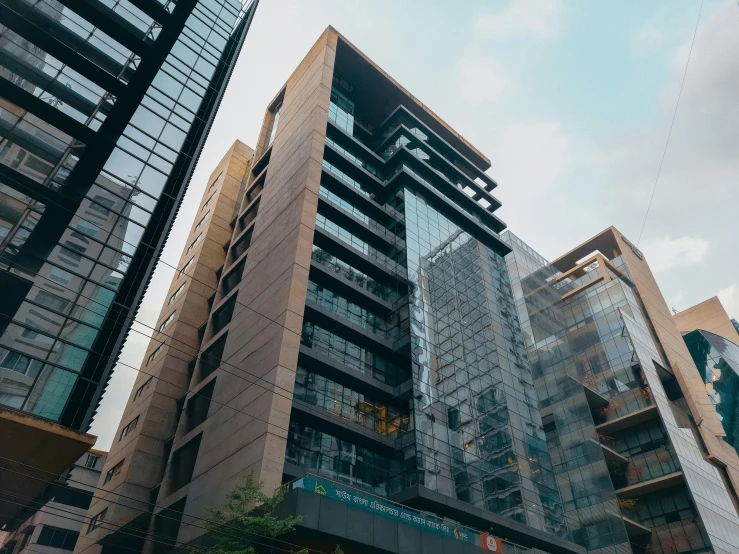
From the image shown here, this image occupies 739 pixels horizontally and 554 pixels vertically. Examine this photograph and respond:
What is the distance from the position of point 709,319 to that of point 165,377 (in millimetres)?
97628

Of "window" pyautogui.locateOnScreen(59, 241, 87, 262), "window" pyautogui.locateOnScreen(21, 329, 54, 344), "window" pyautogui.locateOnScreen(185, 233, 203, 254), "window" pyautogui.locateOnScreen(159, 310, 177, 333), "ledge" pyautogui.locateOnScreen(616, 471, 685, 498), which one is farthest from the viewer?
"window" pyautogui.locateOnScreen(185, 233, 203, 254)

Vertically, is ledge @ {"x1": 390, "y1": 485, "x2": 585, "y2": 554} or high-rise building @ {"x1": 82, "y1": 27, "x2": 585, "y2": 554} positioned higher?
high-rise building @ {"x1": 82, "y1": 27, "x2": 585, "y2": 554}

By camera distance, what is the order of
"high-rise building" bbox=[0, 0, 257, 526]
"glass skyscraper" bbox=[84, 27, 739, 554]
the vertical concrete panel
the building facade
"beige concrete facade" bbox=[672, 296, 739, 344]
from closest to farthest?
"high-rise building" bbox=[0, 0, 257, 526] → the vertical concrete panel → "glass skyscraper" bbox=[84, 27, 739, 554] → the building facade → "beige concrete facade" bbox=[672, 296, 739, 344]

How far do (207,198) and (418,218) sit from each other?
29096 mm

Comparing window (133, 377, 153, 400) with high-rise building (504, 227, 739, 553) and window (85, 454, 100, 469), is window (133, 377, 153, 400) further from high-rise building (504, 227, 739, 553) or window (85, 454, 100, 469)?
high-rise building (504, 227, 739, 553)

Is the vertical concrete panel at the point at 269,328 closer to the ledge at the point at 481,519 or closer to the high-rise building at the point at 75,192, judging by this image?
the high-rise building at the point at 75,192

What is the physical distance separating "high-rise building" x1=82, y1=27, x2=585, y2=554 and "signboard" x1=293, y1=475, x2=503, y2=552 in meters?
0.10

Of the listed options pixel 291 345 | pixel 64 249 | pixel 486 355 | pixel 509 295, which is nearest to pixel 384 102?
pixel 509 295

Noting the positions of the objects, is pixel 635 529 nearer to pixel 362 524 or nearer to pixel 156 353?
pixel 362 524

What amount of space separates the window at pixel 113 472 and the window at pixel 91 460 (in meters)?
15.8

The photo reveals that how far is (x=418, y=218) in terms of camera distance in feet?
175

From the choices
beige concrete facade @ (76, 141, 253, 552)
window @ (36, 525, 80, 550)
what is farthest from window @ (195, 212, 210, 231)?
window @ (36, 525, 80, 550)

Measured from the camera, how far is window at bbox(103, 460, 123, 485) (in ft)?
152

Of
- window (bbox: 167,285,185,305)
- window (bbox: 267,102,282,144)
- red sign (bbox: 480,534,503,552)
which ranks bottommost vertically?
red sign (bbox: 480,534,503,552)
